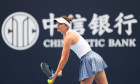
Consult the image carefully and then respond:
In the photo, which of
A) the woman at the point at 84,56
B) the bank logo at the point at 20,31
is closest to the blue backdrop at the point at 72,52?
the bank logo at the point at 20,31

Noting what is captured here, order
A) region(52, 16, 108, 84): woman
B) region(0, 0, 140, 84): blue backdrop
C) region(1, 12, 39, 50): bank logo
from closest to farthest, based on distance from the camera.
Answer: region(52, 16, 108, 84): woman
region(0, 0, 140, 84): blue backdrop
region(1, 12, 39, 50): bank logo

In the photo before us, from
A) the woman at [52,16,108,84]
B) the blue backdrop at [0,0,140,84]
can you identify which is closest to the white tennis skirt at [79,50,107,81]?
the woman at [52,16,108,84]

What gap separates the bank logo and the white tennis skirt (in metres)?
2.49

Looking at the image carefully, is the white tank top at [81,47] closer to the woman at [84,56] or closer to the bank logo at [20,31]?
the woman at [84,56]

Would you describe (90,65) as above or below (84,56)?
below

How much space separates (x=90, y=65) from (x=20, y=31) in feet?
9.01

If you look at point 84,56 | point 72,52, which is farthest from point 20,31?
point 84,56

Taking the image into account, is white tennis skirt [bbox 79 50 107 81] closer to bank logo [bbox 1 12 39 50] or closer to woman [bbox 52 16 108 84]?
woman [bbox 52 16 108 84]

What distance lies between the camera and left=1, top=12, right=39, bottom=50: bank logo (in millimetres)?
6152

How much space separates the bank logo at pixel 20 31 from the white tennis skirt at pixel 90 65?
249 centimetres

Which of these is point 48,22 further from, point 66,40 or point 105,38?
point 66,40

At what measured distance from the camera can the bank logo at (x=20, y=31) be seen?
242 inches

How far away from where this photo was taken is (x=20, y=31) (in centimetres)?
618

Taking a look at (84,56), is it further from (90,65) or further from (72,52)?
(72,52)
